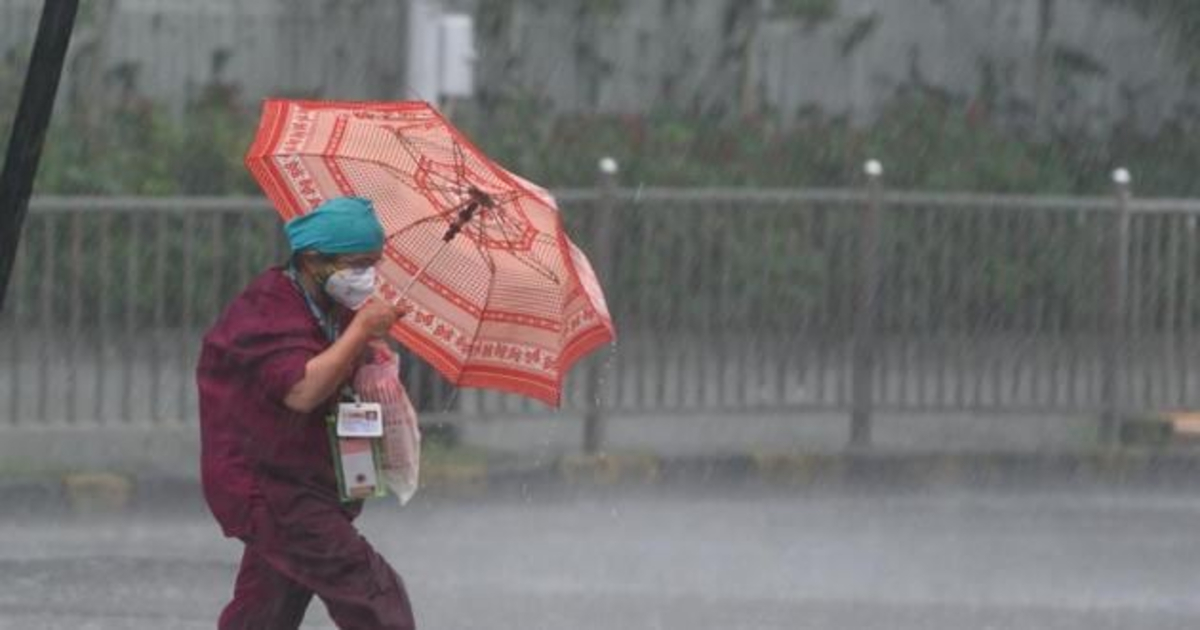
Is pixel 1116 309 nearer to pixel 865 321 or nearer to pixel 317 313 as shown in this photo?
pixel 865 321

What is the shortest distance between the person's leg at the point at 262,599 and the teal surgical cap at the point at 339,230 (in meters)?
0.74

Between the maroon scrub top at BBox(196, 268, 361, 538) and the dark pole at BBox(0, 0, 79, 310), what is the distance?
0.63 metres

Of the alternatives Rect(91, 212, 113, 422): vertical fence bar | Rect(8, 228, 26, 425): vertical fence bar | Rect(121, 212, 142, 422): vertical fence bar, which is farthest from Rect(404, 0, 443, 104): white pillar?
Rect(8, 228, 26, 425): vertical fence bar

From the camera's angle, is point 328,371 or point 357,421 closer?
point 328,371

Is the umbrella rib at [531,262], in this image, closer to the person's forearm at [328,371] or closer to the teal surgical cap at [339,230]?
the teal surgical cap at [339,230]

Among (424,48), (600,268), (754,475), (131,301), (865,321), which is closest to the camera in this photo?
(131,301)

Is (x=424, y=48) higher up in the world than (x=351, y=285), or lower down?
higher up

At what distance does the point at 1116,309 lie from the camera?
13203 millimetres

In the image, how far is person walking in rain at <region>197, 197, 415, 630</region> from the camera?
6.23m

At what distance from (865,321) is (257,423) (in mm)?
7010

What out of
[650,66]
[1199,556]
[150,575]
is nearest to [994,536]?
[1199,556]

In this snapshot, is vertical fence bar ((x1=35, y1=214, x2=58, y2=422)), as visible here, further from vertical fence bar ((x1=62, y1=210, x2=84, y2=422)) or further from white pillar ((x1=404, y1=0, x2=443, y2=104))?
white pillar ((x1=404, y1=0, x2=443, y2=104))

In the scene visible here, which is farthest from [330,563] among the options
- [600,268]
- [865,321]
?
[865,321]

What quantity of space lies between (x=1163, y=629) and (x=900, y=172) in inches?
345
